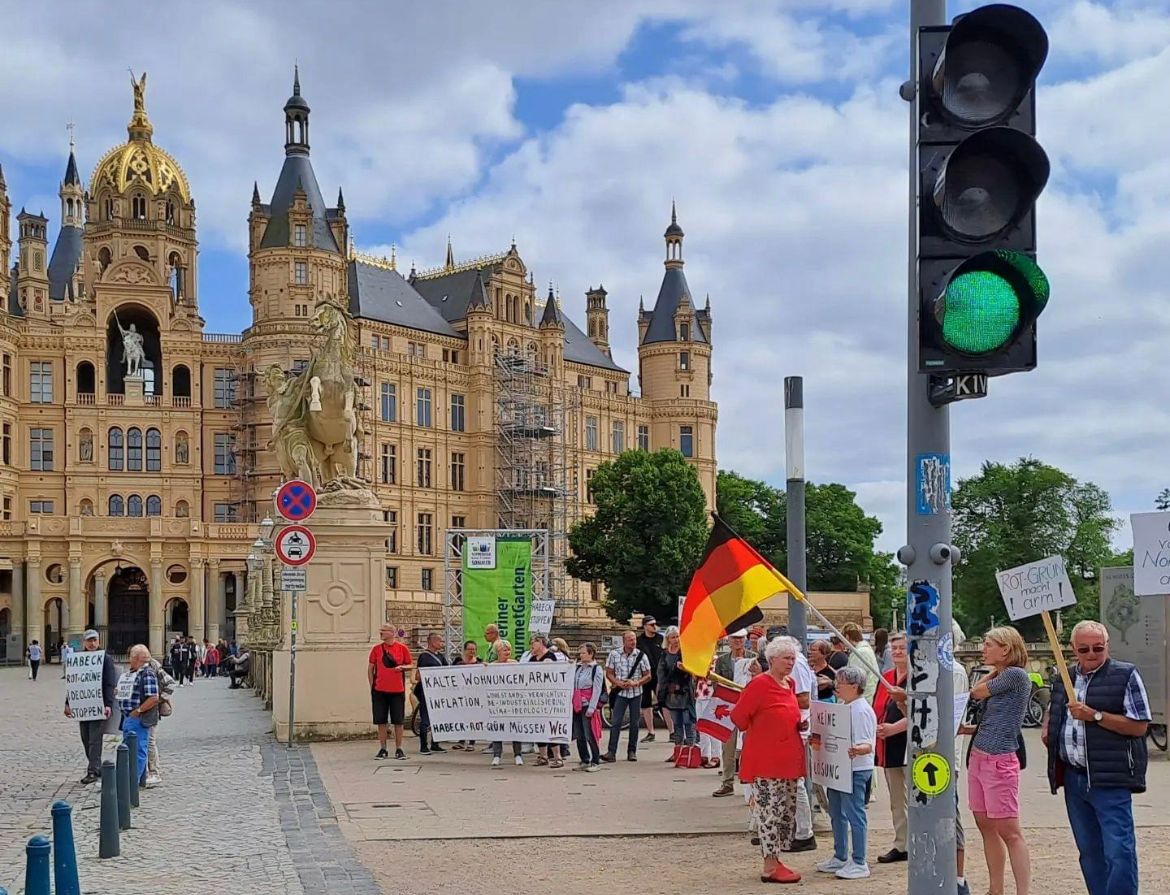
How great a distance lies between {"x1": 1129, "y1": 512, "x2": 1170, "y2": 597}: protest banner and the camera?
16.6m

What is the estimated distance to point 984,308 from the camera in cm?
513

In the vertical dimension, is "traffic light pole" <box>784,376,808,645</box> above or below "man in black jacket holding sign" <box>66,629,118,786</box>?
above

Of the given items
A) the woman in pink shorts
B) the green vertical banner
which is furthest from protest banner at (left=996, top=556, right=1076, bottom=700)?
the green vertical banner

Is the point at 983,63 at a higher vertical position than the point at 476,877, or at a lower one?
higher

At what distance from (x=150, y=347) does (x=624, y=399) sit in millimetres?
31462

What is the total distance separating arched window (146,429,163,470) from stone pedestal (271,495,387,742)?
201ft

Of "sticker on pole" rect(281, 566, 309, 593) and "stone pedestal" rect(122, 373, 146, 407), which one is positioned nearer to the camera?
"sticker on pole" rect(281, 566, 309, 593)

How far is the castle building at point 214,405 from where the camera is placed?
72188mm

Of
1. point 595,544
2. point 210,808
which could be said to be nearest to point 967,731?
point 210,808

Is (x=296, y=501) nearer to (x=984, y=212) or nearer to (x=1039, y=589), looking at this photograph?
(x=1039, y=589)

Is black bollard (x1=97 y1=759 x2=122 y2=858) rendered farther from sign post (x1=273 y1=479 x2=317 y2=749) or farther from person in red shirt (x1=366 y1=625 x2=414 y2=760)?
person in red shirt (x1=366 y1=625 x2=414 y2=760)

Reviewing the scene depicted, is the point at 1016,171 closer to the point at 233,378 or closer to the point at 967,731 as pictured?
the point at 967,731

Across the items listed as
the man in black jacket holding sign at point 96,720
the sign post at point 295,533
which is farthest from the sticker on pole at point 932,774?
the sign post at point 295,533

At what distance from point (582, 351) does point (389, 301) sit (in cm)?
1700
